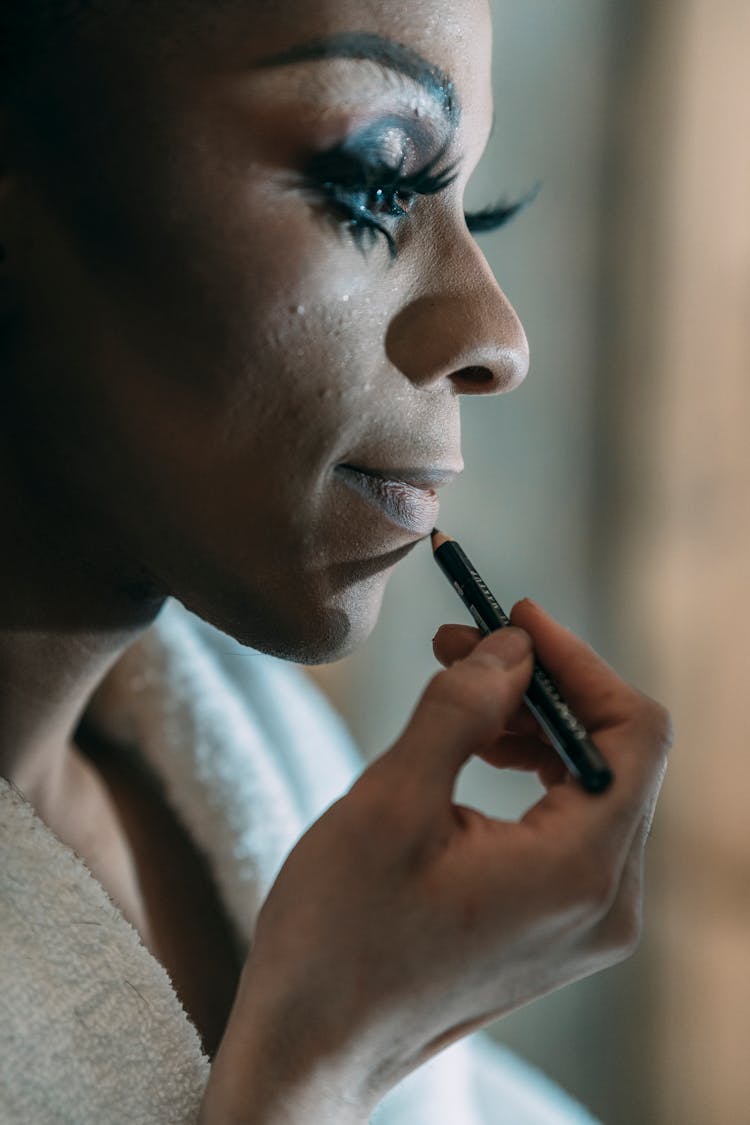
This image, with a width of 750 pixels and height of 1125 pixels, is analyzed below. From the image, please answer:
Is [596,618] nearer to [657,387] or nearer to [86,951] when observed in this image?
[657,387]

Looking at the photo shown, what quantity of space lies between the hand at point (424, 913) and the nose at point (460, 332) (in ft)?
0.40

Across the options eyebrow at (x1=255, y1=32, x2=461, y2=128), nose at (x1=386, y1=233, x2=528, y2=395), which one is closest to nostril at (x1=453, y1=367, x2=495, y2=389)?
nose at (x1=386, y1=233, x2=528, y2=395)

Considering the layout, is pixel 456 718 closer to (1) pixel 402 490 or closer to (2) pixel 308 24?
(1) pixel 402 490

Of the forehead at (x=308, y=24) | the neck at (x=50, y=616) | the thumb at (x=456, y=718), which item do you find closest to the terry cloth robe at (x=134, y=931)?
the neck at (x=50, y=616)

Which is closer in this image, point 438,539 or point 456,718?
point 456,718

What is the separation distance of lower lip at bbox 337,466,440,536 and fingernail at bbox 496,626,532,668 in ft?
0.24

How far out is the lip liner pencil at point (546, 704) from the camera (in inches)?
14.4

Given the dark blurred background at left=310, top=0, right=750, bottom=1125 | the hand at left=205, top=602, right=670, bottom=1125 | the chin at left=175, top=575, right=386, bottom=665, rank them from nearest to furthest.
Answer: the hand at left=205, top=602, right=670, bottom=1125 → the chin at left=175, top=575, right=386, bottom=665 → the dark blurred background at left=310, top=0, right=750, bottom=1125

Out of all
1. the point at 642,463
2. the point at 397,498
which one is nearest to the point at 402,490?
the point at 397,498

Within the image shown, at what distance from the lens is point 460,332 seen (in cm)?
44

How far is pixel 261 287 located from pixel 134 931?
0.88ft

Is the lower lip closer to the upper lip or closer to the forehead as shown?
the upper lip

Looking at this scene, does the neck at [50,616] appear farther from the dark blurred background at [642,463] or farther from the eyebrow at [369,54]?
the dark blurred background at [642,463]

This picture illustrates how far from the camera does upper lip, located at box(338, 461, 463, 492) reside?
44 cm
